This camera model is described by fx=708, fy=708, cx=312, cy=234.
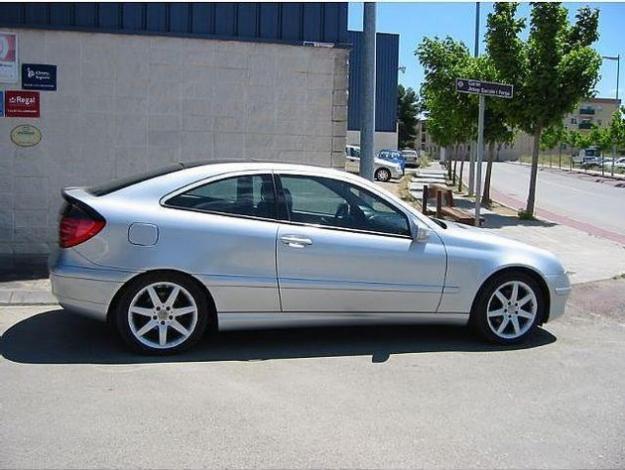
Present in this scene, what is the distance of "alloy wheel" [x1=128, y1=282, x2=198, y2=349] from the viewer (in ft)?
17.1

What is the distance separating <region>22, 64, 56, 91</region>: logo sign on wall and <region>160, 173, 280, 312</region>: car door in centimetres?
407

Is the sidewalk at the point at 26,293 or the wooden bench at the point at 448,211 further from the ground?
the wooden bench at the point at 448,211

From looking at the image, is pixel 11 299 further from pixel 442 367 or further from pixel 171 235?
pixel 442 367

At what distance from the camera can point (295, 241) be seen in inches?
212

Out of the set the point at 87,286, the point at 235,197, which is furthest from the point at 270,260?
the point at 87,286

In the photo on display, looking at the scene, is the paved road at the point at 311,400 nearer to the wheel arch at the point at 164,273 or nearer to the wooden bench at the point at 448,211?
the wheel arch at the point at 164,273

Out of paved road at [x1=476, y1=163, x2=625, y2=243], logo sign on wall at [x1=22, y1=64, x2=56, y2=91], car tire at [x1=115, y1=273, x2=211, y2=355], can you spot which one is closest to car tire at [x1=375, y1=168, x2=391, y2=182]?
paved road at [x1=476, y1=163, x2=625, y2=243]

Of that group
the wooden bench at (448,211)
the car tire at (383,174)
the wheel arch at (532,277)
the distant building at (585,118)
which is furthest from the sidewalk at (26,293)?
the distant building at (585,118)

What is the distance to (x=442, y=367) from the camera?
534 centimetres

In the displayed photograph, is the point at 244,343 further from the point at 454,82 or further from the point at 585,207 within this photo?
the point at 585,207

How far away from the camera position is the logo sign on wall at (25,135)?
27.8ft

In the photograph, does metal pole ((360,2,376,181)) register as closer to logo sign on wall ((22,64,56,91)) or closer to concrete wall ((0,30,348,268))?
concrete wall ((0,30,348,268))

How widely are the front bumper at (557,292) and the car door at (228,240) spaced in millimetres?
2341

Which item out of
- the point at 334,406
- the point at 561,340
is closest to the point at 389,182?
the point at 561,340
